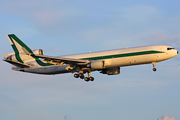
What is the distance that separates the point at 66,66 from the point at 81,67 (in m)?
3.52

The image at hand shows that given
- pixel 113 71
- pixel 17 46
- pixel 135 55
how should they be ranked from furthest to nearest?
pixel 17 46 < pixel 113 71 < pixel 135 55

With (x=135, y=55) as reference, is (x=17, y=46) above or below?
above

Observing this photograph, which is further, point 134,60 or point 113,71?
point 113,71

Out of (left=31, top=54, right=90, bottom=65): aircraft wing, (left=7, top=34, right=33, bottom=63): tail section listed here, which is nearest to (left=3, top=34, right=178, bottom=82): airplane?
(left=31, top=54, right=90, bottom=65): aircraft wing

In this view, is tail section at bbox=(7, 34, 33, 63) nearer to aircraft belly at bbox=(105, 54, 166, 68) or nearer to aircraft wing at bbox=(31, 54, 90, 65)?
aircraft wing at bbox=(31, 54, 90, 65)

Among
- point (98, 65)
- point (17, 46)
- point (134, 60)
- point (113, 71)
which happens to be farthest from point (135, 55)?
point (17, 46)

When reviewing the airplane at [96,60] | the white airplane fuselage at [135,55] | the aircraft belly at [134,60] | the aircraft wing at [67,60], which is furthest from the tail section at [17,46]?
A: the aircraft belly at [134,60]

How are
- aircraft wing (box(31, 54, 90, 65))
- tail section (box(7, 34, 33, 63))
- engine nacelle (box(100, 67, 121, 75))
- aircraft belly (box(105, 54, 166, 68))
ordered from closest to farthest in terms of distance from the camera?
aircraft wing (box(31, 54, 90, 65)), aircraft belly (box(105, 54, 166, 68)), engine nacelle (box(100, 67, 121, 75)), tail section (box(7, 34, 33, 63))

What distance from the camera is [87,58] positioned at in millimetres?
66688

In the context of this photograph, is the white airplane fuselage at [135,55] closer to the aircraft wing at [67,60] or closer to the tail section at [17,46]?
the aircraft wing at [67,60]

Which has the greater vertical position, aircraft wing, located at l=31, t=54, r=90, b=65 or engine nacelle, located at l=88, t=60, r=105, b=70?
aircraft wing, located at l=31, t=54, r=90, b=65

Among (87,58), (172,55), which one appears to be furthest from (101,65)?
(172,55)

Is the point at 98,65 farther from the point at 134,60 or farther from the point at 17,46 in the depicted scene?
the point at 17,46

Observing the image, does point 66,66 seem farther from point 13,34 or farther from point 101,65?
point 13,34
